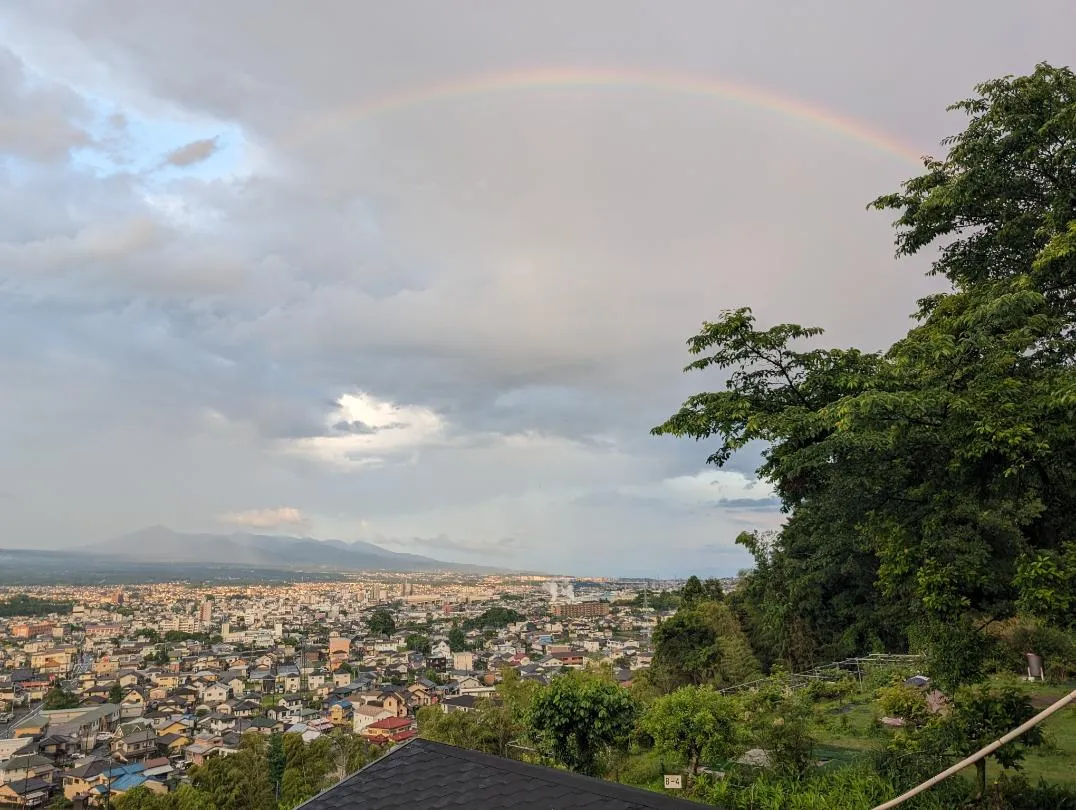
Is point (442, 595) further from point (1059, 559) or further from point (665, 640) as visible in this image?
point (1059, 559)

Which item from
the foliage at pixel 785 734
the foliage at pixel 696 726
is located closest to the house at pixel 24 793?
the foliage at pixel 696 726

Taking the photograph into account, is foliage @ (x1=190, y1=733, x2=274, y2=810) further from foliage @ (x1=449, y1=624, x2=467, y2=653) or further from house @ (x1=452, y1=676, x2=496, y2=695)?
foliage @ (x1=449, y1=624, x2=467, y2=653)

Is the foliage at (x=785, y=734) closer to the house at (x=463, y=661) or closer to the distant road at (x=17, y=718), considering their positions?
the distant road at (x=17, y=718)

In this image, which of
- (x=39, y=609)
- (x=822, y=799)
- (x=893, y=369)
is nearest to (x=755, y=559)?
(x=822, y=799)

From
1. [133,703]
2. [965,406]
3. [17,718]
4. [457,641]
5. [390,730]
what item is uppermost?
[965,406]

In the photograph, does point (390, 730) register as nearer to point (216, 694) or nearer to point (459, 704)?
point (459, 704)

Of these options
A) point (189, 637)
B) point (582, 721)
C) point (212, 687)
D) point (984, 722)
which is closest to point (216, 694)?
point (212, 687)
